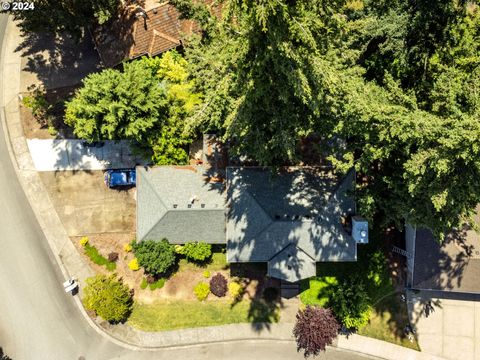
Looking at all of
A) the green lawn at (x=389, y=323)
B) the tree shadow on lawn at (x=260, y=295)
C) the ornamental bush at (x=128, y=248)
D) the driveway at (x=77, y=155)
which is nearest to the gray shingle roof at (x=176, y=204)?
the ornamental bush at (x=128, y=248)

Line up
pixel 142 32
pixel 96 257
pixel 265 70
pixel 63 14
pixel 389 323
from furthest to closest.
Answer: pixel 96 257
pixel 389 323
pixel 142 32
pixel 63 14
pixel 265 70

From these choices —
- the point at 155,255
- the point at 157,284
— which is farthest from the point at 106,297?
the point at 155,255

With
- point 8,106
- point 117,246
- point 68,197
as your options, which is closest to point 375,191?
point 117,246

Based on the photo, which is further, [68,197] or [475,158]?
[68,197]

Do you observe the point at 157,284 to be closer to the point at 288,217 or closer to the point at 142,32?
the point at 288,217

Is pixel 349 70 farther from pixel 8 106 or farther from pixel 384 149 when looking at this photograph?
pixel 8 106
